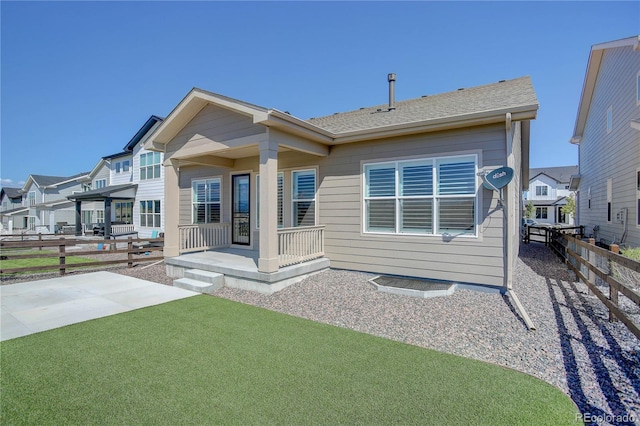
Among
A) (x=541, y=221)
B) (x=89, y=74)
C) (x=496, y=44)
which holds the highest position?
(x=89, y=74)

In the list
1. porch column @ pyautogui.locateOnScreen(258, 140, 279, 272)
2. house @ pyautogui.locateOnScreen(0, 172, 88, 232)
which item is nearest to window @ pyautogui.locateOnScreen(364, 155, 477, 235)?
porch column @ pyautogui.locateOnScreen(258, 140, 279, 272)

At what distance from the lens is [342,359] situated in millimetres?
3324

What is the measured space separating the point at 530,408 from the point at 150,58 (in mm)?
14459

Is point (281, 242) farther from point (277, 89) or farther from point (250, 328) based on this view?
point (277, 89)

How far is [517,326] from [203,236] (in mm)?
7957

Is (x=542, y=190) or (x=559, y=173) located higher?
(x=559, y=173)

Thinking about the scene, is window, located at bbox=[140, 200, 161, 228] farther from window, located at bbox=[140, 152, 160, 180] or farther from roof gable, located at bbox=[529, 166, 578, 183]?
roof gable, located at bbox=[529, 166, 578, 183]

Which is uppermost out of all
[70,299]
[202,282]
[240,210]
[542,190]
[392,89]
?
[392,89]

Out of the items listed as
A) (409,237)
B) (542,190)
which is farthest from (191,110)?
(542,190)

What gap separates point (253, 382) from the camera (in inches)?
112

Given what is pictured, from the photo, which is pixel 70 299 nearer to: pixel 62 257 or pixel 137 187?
pixel 62 257

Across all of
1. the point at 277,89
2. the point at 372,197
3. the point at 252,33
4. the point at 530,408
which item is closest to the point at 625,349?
the point at 530,408

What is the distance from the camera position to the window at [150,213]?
1888 cm

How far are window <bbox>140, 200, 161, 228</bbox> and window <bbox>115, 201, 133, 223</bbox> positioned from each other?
412 cm
